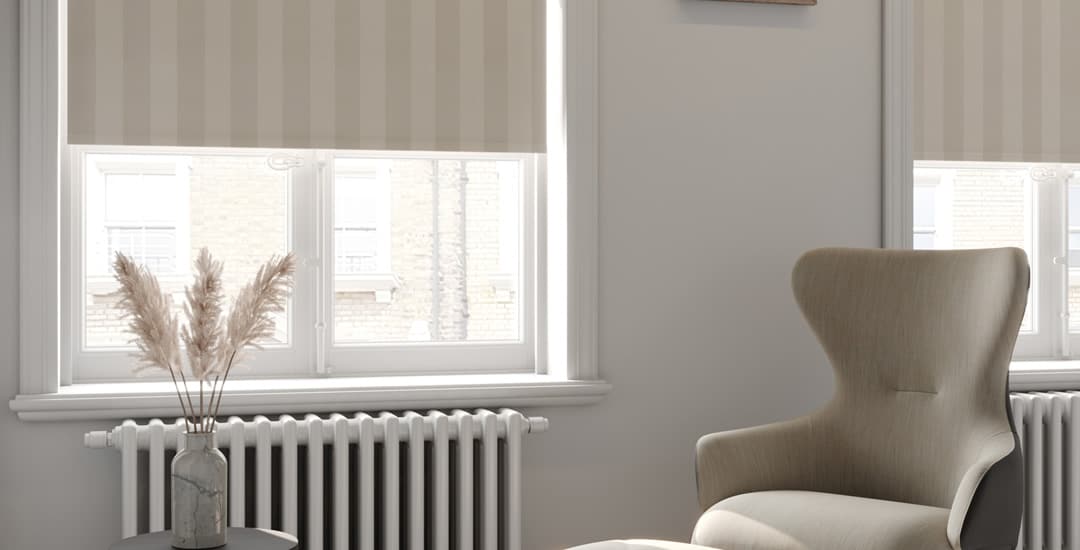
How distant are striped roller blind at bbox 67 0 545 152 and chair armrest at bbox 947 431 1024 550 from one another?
5.05 feet

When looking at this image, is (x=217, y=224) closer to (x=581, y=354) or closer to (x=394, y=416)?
(x=394, y=416)

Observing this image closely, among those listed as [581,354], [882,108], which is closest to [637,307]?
[581,354]

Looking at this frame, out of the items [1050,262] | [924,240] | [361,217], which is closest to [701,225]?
[924,240]

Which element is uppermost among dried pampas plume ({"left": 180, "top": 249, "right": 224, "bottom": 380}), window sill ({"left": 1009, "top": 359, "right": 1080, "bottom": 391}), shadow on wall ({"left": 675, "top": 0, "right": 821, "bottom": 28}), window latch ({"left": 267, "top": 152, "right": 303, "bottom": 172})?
shadow on wall ({"left": 675, "top": 0, "right": 821, "bottom": 28})

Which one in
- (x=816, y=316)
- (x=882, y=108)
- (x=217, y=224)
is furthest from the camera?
(x=882, y=108)

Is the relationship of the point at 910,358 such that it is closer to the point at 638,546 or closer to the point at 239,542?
the point at 638,546

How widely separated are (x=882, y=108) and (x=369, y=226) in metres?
1.66

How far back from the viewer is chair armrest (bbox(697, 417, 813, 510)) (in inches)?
104

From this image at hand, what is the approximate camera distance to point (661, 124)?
3.17 meters

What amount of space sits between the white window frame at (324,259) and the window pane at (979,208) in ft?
4.22

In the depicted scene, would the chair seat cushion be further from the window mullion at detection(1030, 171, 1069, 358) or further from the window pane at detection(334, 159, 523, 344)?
the window mullion at detection(1030, 171, 1069, 358)

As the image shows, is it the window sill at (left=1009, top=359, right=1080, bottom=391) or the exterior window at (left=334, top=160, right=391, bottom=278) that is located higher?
the exterior window at (left=334, top=160, right=391, bottom=278)

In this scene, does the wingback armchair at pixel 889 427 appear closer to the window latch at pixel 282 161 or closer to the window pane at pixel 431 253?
the window pane at pixel 431 253

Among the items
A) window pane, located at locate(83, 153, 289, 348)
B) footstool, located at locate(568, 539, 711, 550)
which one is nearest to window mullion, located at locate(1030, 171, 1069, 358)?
footstool, located at locate(568, 539, 711, 550)
